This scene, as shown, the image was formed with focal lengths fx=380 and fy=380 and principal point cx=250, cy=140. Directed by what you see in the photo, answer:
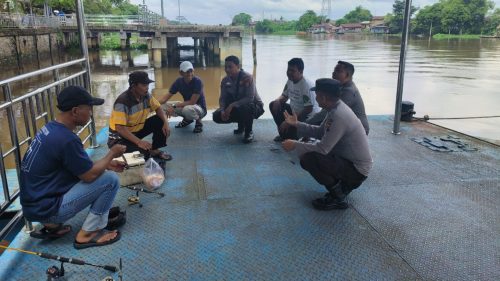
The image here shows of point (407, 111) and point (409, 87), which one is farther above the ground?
point (407, 111)

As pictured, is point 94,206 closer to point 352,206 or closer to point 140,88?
point 140,88

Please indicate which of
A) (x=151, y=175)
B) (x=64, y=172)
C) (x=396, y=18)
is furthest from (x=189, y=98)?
(x=396, y=18)

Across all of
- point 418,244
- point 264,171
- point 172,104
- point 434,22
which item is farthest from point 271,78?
point 434,22

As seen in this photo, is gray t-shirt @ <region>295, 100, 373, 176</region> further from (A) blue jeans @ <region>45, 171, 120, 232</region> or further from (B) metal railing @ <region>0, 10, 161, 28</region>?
(B) metal railing @ <region>0, 10, 161, 28</region>

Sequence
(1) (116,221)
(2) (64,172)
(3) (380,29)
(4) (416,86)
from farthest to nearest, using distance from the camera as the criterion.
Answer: (3) (380,29) < (4) (416,86) < (1) (116,221) < (2) (64,172)

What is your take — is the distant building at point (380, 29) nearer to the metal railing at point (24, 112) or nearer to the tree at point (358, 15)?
the tree at point (358, 15)

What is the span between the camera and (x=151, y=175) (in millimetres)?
3391

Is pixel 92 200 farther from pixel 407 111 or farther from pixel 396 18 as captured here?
pixel 396 18

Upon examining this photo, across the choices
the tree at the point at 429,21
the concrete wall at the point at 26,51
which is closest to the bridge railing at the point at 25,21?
the concrete wall at the point at 26,51

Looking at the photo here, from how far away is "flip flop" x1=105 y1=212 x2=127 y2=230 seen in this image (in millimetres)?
2757

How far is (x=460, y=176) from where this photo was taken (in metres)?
3.87

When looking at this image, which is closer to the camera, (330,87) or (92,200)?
(92,200)

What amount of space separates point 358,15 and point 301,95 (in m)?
118

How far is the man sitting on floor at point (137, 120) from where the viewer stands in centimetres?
353
